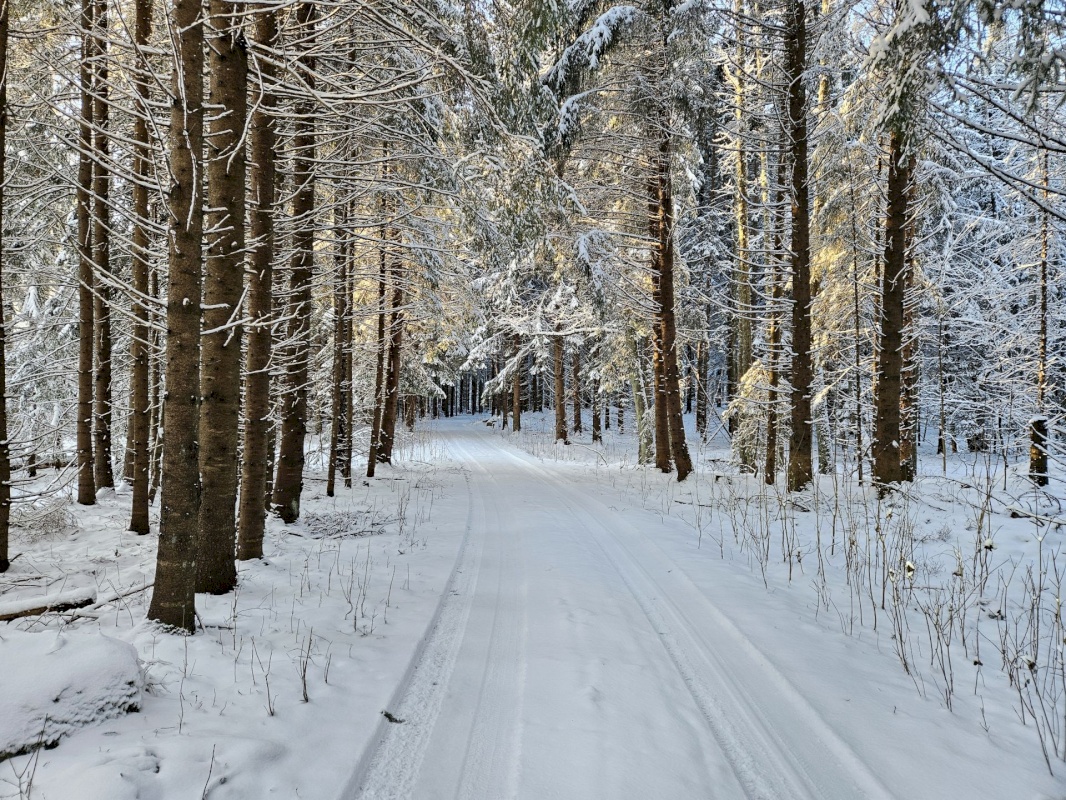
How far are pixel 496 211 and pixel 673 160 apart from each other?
6909mm

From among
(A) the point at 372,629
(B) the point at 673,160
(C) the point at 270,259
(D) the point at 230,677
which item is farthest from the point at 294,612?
(B) the point at 673,160

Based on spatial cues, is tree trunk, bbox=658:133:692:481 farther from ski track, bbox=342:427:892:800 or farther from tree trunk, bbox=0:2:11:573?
tree trunk, bbox=0:2:11:573

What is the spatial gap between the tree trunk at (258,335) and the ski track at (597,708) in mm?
2747

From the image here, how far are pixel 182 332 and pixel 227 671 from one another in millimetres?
2279

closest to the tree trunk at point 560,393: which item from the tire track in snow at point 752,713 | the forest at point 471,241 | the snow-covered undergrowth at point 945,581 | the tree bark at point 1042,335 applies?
the forest at point 471,241

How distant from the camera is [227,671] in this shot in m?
3.27

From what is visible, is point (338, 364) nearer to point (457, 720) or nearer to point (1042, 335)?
point (457, 720)

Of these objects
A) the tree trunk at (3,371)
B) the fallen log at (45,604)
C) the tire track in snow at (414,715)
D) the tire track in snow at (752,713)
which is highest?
the tree trunk at (3,371)

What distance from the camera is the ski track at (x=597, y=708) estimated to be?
8.18 ft

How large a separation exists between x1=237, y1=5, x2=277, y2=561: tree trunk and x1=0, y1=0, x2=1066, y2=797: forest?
0.04 meters

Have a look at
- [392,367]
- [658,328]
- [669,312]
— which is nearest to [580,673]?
[669,312]

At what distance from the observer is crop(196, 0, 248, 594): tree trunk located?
443cm

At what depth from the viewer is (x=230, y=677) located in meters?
3.21

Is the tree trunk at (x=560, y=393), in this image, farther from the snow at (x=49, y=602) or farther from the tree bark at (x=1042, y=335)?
the snow at (x=49, y=602)
